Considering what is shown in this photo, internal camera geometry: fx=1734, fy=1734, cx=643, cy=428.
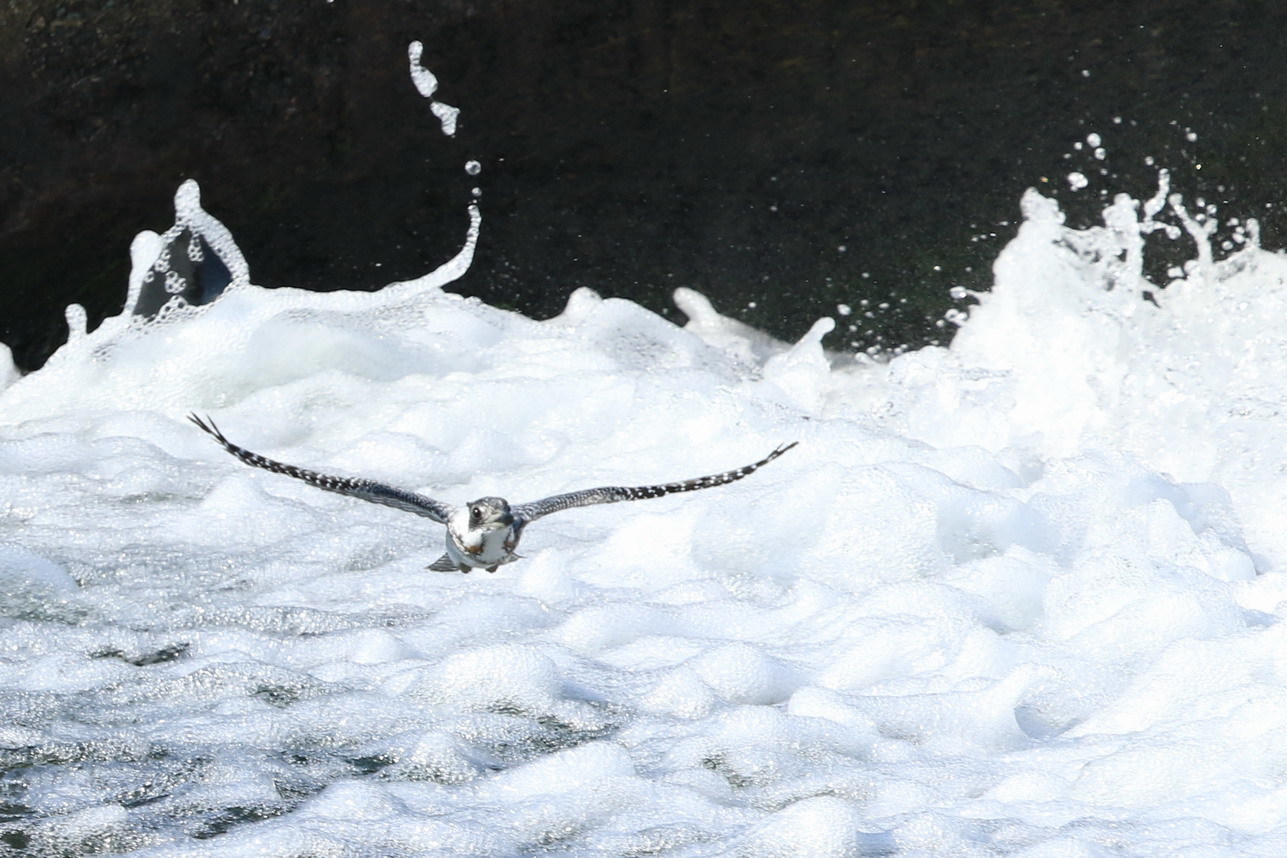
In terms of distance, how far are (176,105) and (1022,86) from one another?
3510 mm

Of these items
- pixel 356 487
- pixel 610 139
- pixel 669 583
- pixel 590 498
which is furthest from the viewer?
pixel 610 139

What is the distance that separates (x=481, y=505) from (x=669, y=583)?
4.00 ft

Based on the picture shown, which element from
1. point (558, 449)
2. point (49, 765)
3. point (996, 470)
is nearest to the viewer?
point (49, 765)

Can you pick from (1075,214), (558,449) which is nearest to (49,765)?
(558,449)

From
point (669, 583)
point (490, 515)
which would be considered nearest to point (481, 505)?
point (490, 515)

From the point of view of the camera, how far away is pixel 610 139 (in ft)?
24.1

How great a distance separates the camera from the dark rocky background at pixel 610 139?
23.3 feet

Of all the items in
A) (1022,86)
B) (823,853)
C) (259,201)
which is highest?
(1022,86)

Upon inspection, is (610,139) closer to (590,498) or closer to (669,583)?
(669,583)

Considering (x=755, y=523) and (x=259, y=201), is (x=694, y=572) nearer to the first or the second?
(x=755, y=523)

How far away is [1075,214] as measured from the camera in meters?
7.17

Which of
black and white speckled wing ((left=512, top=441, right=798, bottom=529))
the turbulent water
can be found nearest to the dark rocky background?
the turbulent water

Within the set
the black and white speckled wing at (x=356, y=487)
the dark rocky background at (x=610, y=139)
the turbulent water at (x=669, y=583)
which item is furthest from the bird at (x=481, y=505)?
the dark rocky background at (x=610, y=139)

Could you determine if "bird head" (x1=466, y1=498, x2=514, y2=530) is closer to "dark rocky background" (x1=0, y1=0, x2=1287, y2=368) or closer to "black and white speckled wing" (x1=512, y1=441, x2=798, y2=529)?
"black and white speckled wing" (x1=512, y1=441, x2=798, y2=529)
